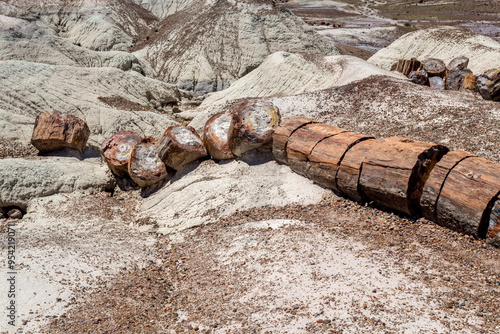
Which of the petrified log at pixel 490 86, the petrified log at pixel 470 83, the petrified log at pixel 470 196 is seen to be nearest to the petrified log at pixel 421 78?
the petrified log at pixel 470 83

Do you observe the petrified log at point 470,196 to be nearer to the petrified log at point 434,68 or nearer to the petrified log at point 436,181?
the petrified log at point 436,181

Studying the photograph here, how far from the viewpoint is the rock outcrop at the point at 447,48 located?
54.6 feet

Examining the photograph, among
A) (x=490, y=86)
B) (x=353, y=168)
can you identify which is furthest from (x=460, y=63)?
(x=353, y=168)

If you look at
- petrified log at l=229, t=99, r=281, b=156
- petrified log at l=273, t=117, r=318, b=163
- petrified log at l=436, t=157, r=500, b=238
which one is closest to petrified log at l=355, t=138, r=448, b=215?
petrified log at l=436, t=157, r=500, b=238

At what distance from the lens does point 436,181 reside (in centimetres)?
578

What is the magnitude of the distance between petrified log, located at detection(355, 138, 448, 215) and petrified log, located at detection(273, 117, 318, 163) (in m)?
1.85

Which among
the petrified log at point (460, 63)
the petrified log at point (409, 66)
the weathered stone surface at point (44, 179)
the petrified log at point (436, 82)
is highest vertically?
the petrified log at point (460, 63)

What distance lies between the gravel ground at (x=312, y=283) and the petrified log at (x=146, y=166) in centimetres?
270

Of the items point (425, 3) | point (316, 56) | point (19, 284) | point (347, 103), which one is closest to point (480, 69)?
point (316, 56)

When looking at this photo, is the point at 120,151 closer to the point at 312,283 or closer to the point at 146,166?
the point at 146,166

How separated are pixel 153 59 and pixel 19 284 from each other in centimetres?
2024

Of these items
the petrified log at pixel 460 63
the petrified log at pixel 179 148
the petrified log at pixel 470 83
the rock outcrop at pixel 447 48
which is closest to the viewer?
the petrified log at pixel 179 148

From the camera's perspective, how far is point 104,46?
83.9 ft

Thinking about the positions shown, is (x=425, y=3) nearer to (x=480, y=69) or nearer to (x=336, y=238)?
(x=480, y=69)
